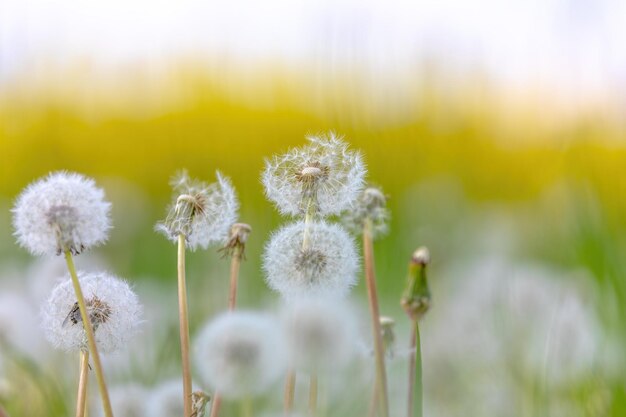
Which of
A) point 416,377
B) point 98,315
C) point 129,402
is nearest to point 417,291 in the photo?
point 416,377

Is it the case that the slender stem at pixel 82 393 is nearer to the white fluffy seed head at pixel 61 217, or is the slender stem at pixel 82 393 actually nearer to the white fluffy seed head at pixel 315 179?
the white fluffy seed head at pixel 61 217

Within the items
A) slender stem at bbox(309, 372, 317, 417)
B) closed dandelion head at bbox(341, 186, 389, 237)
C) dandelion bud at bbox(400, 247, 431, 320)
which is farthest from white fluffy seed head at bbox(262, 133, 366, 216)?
slender stem at bbox(309, 372, 317, 417)

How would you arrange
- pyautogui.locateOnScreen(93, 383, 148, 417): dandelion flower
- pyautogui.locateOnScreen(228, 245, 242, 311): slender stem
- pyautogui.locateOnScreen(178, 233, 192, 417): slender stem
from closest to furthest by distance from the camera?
pyautogui.locateOnScreen(178, 233, 192, 417): slender stem
pyautogui.locateOnScreen(228, 245, 242, 311): slender stem
pyautogui.locateOnScreen(93, 383, 148, 417): dandelion flower

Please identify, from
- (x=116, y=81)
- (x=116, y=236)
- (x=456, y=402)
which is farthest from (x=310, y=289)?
(x=116, y=81)

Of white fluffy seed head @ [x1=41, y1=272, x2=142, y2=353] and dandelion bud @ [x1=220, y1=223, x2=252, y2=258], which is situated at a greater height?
dandelion bud @ [x1=220, y1=223, x2=252, y2=258]

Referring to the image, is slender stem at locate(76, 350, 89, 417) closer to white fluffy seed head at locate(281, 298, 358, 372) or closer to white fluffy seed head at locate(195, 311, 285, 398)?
white fluffy seed head at locate(195, 311, 285, 398)

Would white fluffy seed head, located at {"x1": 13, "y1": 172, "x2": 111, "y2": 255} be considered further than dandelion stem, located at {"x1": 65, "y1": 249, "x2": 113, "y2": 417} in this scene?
Yes

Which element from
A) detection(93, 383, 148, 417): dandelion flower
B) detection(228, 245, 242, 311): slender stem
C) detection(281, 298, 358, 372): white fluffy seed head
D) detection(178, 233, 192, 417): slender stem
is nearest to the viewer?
detection(281, 298, 358, 372): white fluffy seed head

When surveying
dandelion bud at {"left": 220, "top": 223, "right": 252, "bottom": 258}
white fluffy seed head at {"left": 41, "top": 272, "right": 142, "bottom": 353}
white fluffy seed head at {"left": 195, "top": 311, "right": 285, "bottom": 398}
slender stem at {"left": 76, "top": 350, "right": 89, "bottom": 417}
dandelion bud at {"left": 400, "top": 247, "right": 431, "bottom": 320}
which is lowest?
slender stem at {"left": 76, "top": 350, "right": 89, "bottom": 417}

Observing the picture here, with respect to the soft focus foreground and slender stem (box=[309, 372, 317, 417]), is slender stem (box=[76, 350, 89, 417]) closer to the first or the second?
the soft focus foreground
